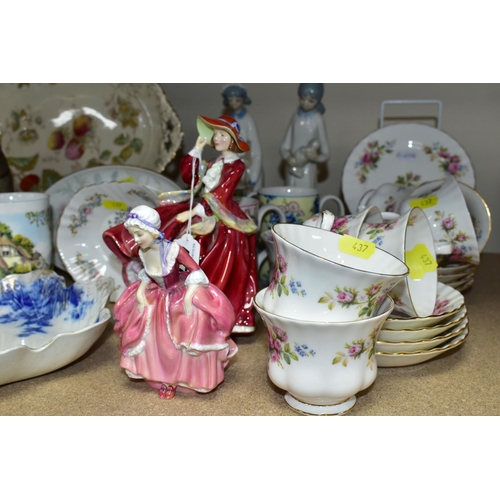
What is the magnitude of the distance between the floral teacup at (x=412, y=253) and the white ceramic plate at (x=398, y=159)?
0.55 meters

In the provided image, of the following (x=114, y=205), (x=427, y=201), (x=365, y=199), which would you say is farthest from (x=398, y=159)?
(x=114, y=205)

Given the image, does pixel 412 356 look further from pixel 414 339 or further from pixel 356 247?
pixel 356 247

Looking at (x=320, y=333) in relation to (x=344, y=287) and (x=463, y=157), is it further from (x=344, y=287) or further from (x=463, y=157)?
(x=463, y=157)

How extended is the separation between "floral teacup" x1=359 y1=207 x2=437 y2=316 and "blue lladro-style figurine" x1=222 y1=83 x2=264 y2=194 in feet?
1.99

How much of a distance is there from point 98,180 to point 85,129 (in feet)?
0.84

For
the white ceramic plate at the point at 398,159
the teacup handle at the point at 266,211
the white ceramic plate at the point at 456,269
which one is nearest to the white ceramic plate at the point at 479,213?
the white ceramic plate at the point at 456,269

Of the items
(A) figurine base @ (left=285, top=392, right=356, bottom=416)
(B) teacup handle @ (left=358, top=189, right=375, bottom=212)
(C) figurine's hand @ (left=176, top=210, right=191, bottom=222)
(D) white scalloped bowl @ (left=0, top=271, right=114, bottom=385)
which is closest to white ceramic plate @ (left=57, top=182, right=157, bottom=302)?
(D) white scalloped bowl @ (left=0, top=271, right=114, bottom=385)

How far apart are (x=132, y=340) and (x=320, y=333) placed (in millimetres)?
395

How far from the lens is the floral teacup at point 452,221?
1426mm

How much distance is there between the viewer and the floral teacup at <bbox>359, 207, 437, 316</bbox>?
117cm

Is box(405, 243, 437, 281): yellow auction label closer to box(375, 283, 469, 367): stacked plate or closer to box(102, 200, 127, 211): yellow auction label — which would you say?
box(375, 283, 469, 367): stacked plate

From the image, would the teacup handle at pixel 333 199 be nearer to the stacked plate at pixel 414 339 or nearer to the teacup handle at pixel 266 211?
the teacup handle at pixel 266 211

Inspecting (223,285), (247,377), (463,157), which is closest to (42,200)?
(223,285)

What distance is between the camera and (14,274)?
53.9 inches
